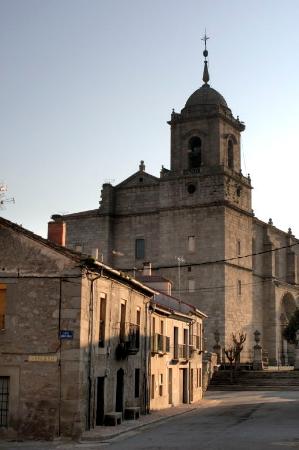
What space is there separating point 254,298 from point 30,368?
152ft

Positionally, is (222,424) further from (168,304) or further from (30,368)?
(168,304)

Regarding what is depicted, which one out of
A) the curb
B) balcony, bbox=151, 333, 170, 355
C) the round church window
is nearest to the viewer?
the curb

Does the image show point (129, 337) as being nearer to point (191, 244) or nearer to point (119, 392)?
point (119, 392)

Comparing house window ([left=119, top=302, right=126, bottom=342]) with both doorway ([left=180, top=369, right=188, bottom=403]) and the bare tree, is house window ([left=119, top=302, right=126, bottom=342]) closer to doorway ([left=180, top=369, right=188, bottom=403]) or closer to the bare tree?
doorway ([left=180, top=369, right=188, bottom=403])

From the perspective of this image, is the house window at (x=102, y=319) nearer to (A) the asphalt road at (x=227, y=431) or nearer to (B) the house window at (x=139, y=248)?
(A) the asphalt road at (x=227, y=431)

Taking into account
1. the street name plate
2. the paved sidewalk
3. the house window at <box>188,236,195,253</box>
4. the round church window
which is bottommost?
the paved sidewalk

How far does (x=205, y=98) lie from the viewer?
204 feet

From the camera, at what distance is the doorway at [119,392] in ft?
84.1

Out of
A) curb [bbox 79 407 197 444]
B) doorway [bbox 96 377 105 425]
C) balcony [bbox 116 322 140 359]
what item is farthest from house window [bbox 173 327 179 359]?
doorway [bbox 96 377 105 425]

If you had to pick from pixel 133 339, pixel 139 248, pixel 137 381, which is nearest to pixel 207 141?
pixel 139 248

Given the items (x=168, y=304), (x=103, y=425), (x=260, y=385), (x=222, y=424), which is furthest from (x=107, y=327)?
(x=260, y=385)

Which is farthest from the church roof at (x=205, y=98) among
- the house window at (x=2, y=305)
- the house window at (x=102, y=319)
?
the house window at (x=2, y=305)

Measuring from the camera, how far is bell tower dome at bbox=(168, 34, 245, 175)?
196 feet

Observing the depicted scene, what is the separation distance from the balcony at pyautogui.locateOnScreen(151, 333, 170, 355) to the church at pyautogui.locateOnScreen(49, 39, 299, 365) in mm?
22415
